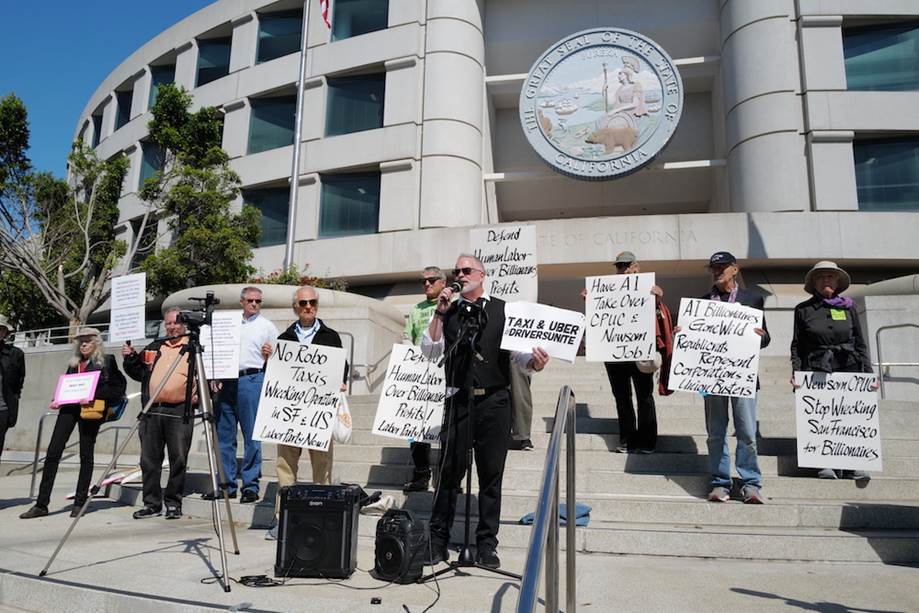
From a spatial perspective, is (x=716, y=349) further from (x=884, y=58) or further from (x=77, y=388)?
(x=884, y=58)

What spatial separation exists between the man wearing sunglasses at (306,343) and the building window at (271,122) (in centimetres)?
1867

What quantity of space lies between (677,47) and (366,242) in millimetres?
12269

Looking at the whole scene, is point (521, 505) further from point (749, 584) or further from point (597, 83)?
point (597, 83)

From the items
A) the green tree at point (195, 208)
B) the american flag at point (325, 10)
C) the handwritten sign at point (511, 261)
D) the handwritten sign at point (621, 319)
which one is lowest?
the handwritten sign at point (621, 319)

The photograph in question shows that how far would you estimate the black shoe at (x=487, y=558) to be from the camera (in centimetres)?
451

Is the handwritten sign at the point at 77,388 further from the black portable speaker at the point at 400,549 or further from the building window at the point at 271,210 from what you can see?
the building window at the point at 271,210

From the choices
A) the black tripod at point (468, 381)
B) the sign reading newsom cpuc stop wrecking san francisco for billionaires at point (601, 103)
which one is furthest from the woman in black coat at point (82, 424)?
the sign reading newsom cpuc stop wrecking san francisco for billionaires at point (601, 103)

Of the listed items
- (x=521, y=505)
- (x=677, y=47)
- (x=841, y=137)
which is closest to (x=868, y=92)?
(x=841, y=137)

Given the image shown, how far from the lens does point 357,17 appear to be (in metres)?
22.9

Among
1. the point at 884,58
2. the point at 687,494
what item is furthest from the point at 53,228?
the point at 884,58

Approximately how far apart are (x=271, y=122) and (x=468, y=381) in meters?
21.7

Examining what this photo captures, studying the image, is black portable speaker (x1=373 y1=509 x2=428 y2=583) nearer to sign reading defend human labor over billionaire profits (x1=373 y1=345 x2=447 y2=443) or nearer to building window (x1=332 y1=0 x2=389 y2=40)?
sign reading defend human labor over billionaire profits (x1=373 y1=345 x2=447 y2=443)

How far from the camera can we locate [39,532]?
6.07 meters

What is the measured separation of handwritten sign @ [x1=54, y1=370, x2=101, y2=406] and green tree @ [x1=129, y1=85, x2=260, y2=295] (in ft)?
43.0
